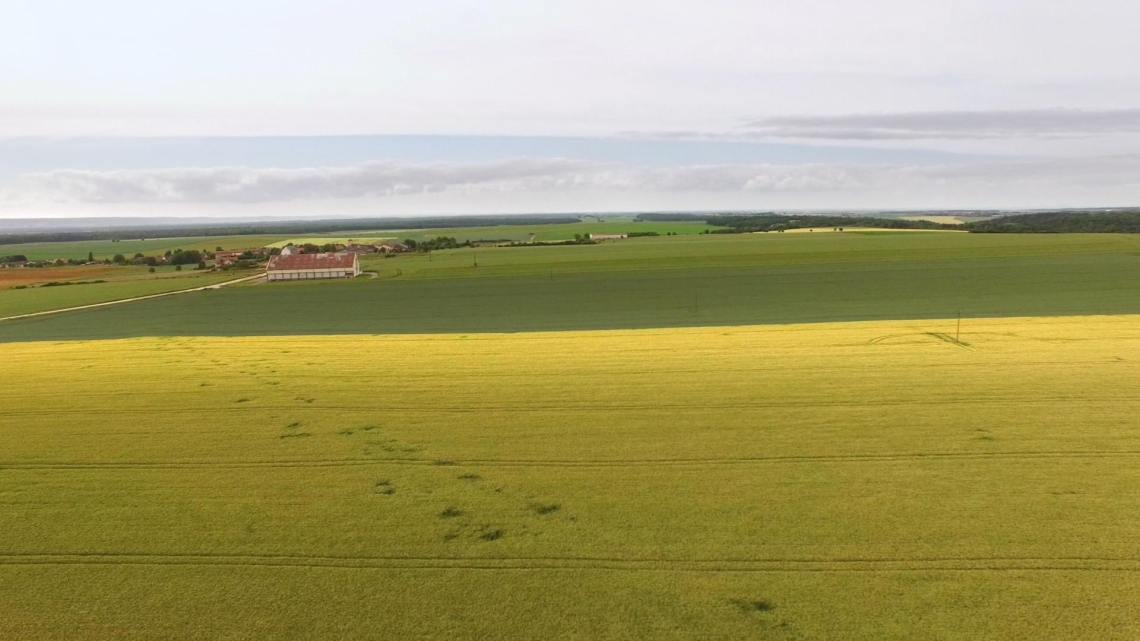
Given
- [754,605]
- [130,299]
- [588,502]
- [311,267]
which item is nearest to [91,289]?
[130,299]

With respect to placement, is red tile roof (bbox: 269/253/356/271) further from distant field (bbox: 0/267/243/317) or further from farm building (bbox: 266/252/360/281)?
distant field (bbox: 0/267/243/317)

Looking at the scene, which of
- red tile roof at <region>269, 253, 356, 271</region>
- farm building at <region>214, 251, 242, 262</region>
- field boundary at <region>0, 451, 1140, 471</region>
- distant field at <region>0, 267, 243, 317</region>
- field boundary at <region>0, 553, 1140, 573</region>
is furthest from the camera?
farm building at <region>214, 251, 242, 262</region>

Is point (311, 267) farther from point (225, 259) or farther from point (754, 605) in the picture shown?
point (754, 605)

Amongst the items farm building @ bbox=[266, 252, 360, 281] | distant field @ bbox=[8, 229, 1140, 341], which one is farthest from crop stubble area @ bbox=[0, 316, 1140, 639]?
farm building @ bbox=[266, 252, 360, 281]

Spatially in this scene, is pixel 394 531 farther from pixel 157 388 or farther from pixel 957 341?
pixel 957 341

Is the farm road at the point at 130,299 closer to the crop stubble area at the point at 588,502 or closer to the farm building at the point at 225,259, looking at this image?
the farm building at the point at 225,259

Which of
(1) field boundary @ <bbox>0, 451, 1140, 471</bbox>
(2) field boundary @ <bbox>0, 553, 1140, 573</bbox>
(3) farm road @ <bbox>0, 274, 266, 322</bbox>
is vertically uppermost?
(3) farm road @ <bbox>0, 274, 266, 322</bbox>

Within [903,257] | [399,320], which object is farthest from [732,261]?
[399,320]
